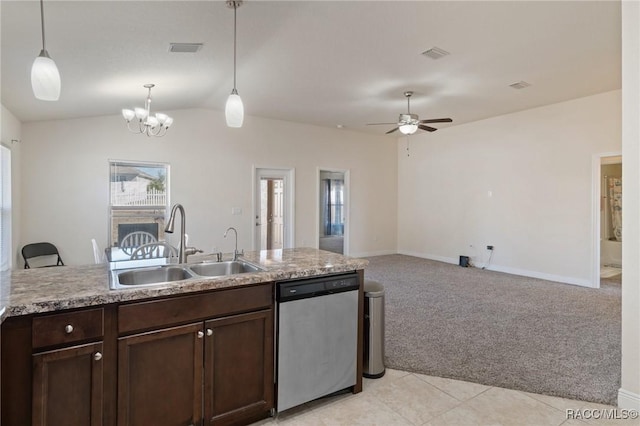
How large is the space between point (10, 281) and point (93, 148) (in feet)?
13.2

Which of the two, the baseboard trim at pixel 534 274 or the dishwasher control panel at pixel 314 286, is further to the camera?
the baseboard trim at pixel 534 274

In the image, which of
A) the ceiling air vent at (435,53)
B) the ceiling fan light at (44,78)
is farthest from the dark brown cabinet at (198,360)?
the ceiling air vent at (435,53)

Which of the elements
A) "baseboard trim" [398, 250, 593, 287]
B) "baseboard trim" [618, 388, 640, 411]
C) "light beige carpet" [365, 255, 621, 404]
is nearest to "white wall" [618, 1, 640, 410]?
"baseboard trim" [618, 388, 640, 411]

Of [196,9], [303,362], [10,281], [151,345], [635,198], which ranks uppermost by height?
[196,9]

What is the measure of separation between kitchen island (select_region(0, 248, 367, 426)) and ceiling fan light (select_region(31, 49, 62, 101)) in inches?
37.1

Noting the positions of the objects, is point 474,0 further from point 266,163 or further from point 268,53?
point 266,163

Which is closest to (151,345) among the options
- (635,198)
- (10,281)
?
(10,281)

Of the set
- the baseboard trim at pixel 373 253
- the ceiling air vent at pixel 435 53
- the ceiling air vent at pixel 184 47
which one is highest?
the ceiling air vent at pixel 435 53

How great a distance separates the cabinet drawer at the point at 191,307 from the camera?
159 centimetres

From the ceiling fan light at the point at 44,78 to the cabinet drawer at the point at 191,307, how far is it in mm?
1081

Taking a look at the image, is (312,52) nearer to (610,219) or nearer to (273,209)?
(273,209)

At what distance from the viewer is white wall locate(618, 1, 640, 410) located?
2072 millimetres

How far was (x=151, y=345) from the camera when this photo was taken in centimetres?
165

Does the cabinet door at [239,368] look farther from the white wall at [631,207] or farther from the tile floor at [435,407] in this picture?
the white wall at [631,207]
